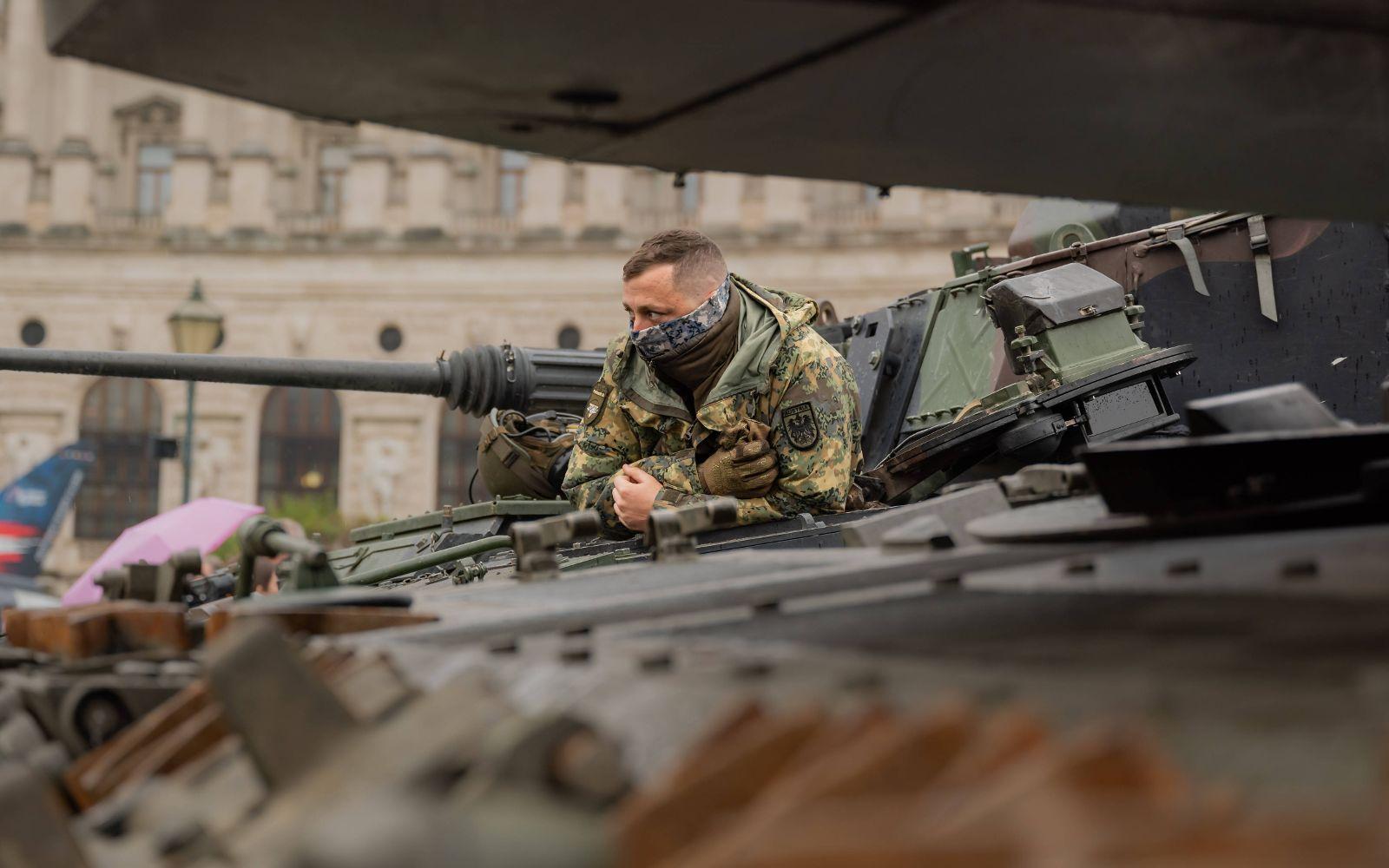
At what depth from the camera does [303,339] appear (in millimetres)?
37625

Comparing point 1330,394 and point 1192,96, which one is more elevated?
point 1192,96

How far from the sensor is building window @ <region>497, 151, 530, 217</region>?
Answer: 3741 centimetres

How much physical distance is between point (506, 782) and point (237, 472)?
1464 inches

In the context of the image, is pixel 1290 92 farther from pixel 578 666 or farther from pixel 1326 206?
pixel 578 666

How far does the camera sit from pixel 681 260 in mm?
5680

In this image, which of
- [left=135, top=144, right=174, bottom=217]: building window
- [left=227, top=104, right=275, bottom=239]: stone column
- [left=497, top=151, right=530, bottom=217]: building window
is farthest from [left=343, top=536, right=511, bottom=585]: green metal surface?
[left=135, top=144, right=174, bottom=217]: building window

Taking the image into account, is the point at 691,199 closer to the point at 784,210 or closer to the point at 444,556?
the point at 784,210

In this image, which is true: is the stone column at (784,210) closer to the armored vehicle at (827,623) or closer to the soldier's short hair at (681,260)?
the soldier's short hair at (681,260)

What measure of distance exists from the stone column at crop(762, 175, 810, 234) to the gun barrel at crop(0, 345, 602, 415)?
27.2 meters

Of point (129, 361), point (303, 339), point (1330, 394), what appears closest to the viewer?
point (1330, 394)

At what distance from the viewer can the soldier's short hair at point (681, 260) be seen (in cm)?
567

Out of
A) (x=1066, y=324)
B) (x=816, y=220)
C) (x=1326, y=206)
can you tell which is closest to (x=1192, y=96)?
(x=1326, y=206)

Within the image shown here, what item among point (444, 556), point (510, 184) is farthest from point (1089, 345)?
point (510, 184)

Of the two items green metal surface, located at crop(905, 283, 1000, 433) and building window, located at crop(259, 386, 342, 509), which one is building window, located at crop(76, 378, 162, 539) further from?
green metal surface, located at crop(905, 283, 1000, 433)
